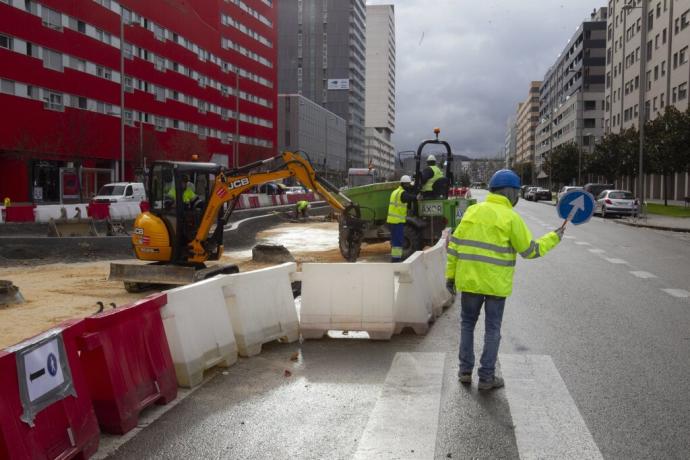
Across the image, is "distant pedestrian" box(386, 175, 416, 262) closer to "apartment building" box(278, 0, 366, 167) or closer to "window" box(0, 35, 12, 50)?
"window" box(0, 35, 12, 50)

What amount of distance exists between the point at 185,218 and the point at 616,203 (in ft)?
101

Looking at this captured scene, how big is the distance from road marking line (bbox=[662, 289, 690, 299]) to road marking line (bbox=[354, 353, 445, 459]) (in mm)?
5732

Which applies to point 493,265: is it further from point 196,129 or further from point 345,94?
point 345,94

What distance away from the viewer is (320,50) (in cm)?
14188

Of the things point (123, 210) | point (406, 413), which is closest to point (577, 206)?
point (406, 413)

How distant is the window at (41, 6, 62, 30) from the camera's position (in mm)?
45375

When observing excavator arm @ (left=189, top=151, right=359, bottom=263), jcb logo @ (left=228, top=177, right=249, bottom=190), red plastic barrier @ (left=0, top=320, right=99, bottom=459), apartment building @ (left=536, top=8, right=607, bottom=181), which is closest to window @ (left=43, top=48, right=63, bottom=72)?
excavator arm @ (left=189, top=151, right=359, bottom=263)

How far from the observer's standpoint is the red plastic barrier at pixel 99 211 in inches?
936

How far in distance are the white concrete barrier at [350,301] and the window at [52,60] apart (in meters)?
43.4

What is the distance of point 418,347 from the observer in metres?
7.44

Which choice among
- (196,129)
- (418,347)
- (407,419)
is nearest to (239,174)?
(418,347)

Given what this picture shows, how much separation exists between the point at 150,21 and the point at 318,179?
5125 cm

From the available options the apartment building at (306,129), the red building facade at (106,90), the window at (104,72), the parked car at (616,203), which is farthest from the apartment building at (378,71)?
A: the parked car at (616,203)

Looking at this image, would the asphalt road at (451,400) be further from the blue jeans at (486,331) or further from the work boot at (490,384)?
the blue jeans at (486,331)
